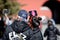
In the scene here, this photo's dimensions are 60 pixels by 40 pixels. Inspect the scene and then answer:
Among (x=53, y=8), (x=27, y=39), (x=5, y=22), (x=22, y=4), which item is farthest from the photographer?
(x=53, y=8)

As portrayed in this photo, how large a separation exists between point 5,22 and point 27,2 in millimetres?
21380

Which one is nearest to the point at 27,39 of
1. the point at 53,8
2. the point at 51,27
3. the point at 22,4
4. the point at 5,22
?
the point at 5,22

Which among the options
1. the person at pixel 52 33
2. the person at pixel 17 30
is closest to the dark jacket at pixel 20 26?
the person at pixel 17 30

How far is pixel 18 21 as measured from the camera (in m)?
6.69

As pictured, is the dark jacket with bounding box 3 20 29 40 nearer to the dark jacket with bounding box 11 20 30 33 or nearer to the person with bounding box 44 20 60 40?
the dark jacket with bounding box 11 20 30 33

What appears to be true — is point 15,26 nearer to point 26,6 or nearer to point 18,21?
point 18,21

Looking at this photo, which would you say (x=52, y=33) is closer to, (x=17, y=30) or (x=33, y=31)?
(x=33, y=31)

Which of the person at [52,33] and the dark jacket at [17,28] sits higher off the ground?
the dark jacket at [17,28]

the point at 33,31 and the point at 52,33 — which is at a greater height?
the point at 33,31

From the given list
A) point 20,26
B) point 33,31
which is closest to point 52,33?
point 33,31

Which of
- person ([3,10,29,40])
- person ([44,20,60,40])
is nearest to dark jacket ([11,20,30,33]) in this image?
person ([3,10,29,40])

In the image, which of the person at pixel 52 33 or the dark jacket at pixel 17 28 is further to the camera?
the person at pixel 52 33

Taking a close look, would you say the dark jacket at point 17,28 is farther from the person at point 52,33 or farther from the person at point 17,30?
the person at point 52,33

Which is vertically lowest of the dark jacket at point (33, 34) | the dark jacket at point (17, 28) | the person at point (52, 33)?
the person at point (52, 33)
